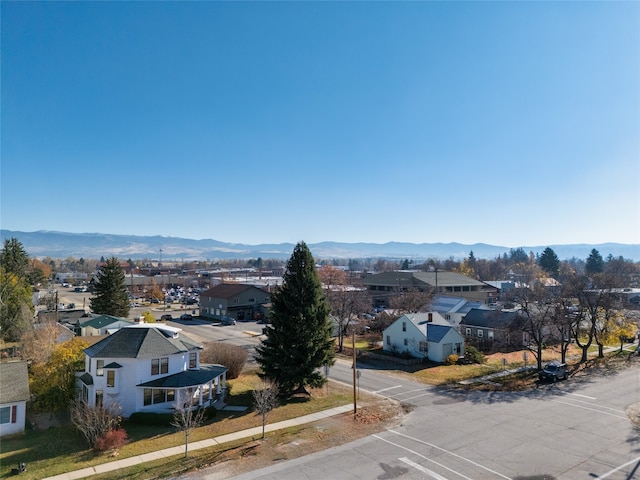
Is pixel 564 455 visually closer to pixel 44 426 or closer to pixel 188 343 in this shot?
pixel 188 343

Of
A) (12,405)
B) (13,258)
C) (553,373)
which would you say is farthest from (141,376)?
(13,258)

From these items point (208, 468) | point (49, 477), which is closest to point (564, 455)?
point (208, 468)

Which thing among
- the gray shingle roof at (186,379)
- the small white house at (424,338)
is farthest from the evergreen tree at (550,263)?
the gray shingle roof at (186,379)

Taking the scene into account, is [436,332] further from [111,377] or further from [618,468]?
[111,377]

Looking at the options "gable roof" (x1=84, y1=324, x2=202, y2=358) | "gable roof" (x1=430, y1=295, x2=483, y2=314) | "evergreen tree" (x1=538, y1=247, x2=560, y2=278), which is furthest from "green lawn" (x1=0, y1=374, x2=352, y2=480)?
"evergreen tree" (x1=538, y1=247, x2=560, y2=278)

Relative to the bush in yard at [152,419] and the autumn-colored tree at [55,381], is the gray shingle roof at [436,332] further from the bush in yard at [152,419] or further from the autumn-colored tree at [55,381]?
the autumn-colored tree at [55,381]
